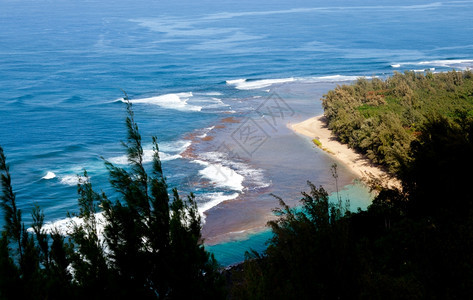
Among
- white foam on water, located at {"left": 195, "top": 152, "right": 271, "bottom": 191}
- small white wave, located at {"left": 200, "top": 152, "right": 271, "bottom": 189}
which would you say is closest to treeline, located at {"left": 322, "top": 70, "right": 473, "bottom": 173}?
small white wave, located at {"left": 200, "top": 152, "right": 271, "bottom": 189}

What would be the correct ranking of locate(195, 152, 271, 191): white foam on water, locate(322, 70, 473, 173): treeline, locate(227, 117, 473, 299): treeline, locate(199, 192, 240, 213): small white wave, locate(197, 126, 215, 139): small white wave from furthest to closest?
locate(197, 126, 215, 139): small white wave
locate(322, 70, 473, 173): treeline
locate(195, 152, 271, 191): white foam on water
locate(199, 192, 240, 213): small white wave
locate(227, 117, 473, 299): treeline

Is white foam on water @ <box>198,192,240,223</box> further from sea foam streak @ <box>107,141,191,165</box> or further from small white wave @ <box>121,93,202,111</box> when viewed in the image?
small white wave @ <box>121,93,202,111</box>

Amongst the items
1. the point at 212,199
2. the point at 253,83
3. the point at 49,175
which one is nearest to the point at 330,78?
the point at 253,83

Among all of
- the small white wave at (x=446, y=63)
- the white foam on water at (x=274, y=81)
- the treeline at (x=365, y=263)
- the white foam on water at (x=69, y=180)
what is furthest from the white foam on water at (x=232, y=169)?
the small white wave at (x=446, y=63)

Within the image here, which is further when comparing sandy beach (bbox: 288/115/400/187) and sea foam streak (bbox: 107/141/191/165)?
sea foam streak (bbox: 107/141/191/165)

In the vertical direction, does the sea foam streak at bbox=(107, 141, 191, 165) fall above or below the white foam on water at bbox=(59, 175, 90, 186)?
above

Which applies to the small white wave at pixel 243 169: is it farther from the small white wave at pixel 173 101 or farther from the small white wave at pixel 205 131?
the small white wave at pixel 173 101

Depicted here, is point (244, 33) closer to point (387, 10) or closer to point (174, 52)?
point (174, 52)
